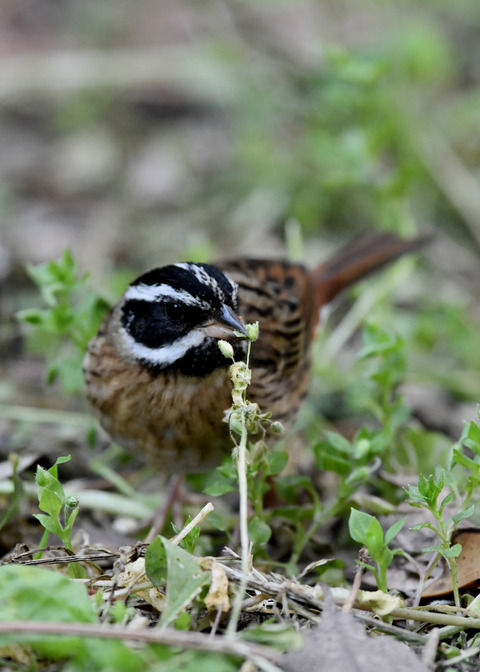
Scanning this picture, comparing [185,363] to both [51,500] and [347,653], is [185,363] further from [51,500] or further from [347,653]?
[347,653]

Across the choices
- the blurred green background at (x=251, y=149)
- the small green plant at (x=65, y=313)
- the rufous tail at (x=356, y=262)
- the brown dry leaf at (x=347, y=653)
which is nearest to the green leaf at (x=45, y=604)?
the brown dry leaf at (x=347, y=653)

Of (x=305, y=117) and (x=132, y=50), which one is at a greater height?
(x=132, y=50)

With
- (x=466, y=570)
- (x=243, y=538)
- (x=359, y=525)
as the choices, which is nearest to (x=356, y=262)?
(x=466, y=570)

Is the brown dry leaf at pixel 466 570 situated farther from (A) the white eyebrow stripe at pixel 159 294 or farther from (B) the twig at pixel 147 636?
(A) the white eyebrow stripe at pixel 159 294

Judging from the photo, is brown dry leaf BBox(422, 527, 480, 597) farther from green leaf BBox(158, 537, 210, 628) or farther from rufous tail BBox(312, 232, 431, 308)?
rufous tail BBox(312, 232, 431, 308)

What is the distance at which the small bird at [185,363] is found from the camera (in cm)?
348

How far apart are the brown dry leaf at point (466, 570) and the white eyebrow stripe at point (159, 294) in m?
1.30

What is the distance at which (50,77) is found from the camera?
321 inches

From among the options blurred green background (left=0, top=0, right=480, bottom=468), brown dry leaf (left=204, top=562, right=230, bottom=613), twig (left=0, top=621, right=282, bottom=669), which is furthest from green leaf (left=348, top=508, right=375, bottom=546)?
blurred green background (left=0, top=0, right=480, bottom=468)

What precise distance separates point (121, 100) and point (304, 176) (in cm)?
224

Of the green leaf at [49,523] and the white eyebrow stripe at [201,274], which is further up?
the white eyebrow stripe at [201,274]

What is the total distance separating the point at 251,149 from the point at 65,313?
12.7ft

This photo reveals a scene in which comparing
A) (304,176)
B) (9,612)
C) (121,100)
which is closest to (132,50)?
(121,100)

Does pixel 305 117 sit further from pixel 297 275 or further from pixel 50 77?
pixel 297 275
